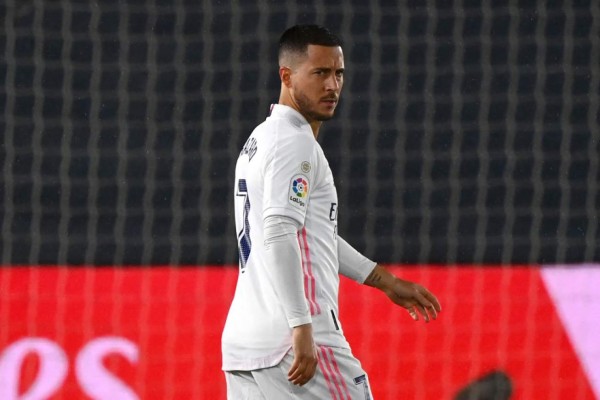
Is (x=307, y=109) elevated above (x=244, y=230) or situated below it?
above

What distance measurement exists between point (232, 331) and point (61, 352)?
6.68 ft

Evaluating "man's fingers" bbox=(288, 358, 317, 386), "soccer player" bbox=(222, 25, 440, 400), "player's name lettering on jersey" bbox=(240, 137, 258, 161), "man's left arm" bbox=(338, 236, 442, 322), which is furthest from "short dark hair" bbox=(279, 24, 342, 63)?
"man's fingers" bbox=(288, 358, 317, 386)

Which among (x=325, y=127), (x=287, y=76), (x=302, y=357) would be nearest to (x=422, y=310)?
(x=302, y=357)

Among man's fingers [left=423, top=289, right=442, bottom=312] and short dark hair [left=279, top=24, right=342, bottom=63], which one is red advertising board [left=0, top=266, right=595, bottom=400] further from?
short dark hair [left=279, top=24, right=342, bottom=63]

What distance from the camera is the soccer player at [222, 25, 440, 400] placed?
7.55 feet

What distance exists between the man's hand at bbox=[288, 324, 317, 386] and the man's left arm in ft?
1.35

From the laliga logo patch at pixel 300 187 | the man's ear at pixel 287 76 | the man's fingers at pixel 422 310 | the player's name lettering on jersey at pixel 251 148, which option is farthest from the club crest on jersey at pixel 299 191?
the man's fingers at pixel 422 310

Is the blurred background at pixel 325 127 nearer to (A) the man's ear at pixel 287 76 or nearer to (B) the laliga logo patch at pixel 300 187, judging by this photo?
(A) the man's ear at pixel 287 76

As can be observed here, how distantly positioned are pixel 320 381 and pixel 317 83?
62cm

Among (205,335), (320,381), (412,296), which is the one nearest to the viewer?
(320,381)

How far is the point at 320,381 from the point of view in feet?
7.86

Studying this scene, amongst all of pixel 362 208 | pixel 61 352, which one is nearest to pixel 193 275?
pixel 61 352

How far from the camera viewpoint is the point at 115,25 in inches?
246

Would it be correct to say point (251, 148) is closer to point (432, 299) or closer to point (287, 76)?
point (287, 76)
